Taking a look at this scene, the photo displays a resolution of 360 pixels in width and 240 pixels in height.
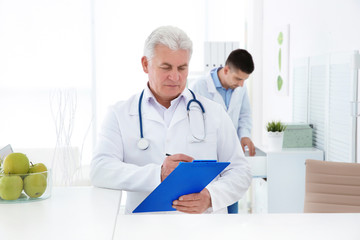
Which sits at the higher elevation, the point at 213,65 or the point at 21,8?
the point at 21,8

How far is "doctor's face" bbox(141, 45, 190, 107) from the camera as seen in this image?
1.83m

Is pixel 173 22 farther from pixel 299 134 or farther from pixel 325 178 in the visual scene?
pixel 325 178

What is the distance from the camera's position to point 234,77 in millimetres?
3418

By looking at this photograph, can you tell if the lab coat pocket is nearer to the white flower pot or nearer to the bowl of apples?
the bowl of apples

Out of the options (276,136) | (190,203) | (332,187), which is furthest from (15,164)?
(276,136)

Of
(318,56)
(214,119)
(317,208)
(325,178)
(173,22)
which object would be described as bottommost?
(317,208)

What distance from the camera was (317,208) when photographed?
221cm

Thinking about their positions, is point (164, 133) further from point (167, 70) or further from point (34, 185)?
point (34, 185)

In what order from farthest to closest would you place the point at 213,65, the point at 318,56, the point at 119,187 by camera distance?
the point at 213,65 < the point at 318,56 < the point at 119,187

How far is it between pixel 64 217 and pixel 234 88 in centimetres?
238

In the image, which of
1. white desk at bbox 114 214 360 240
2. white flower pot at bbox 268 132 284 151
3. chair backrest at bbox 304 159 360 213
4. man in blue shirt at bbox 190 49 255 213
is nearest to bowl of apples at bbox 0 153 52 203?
white desk at bbox 114 214 360 240

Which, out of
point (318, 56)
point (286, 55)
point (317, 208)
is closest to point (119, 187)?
point (317, 208)

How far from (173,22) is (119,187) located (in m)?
3.92

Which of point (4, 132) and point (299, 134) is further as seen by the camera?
point (4, 132)
